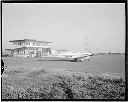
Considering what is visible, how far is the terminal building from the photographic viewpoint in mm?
2977

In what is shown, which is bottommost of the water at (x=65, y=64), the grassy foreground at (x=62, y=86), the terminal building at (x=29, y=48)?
the grassy foreground at (x=62, y=86)

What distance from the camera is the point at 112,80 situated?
2928 millimetres

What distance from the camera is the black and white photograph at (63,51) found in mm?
2877

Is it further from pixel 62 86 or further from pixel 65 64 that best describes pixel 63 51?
pixel 62 86

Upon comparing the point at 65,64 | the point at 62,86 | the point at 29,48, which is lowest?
the point at 62,86

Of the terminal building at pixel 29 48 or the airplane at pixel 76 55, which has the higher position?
the terminal building at pixel 29 48

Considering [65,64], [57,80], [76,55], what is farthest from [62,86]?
[76,55]

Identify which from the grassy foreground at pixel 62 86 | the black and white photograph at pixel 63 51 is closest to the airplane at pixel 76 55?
the black and white photograph at pixel 63 51

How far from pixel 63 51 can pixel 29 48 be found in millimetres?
523

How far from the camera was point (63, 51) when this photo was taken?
305 cm

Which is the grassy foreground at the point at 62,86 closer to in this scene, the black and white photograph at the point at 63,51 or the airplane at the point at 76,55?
the black and white photograph at the point at 63,51

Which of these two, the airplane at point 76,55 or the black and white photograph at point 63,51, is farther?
the airplane at point 76,55

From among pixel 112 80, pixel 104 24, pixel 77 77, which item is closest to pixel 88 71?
pixel 77 77

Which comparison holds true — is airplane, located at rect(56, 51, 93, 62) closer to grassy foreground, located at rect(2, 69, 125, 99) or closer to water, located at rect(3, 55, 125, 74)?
water, located at rect(3, 55, 125, 74)
